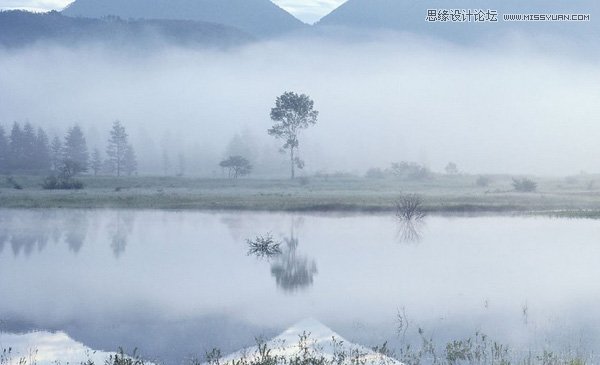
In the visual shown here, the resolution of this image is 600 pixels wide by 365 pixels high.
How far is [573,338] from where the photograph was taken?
1919 centimetres

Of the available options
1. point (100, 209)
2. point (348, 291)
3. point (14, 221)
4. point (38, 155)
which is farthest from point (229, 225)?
point (38, 155)

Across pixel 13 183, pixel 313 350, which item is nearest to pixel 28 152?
pixel 13 183

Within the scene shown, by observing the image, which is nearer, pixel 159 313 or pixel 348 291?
pixel 159 313

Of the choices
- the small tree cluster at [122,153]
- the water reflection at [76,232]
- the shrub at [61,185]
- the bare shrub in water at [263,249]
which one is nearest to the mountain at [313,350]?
the bare shrub in water at [263,249]

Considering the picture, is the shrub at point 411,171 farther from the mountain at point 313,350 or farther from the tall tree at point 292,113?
the mountain at point 313,350

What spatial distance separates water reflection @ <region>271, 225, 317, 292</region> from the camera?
28.2m

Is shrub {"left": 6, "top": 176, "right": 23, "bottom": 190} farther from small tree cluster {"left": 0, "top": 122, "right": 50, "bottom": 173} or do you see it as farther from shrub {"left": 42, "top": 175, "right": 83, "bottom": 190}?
small tree cluster {"left": 0, "top": 122, "right": 50, "bottom": 173}

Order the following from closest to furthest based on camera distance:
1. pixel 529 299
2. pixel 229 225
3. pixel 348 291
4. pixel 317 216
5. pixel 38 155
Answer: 1. pixel 529 299
2. pixel 348 291
3. pixel 229 225
4. pixel 317 216
5. pixel 38 155

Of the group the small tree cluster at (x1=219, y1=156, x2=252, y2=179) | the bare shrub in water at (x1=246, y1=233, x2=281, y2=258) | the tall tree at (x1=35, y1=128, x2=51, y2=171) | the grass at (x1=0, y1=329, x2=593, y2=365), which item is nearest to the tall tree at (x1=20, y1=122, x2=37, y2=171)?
the tall tree at (x1=35, y1=128, x2=51, y2=171)

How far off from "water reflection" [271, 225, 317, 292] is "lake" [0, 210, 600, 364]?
0.24 ft

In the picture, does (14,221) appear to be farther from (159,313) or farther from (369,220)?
(159,313)

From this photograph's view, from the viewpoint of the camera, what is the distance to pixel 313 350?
1780 cm

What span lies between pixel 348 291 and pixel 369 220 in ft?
95.6

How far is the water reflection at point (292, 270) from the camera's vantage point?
28.2m
